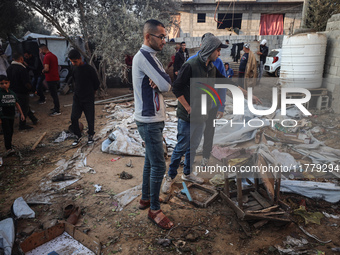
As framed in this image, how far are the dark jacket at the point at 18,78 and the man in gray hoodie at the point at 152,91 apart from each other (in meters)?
4.74

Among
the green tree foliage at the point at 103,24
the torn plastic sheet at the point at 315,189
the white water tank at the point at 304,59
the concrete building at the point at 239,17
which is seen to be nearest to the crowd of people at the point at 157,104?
the torn plastic sheet at the point at 315,189

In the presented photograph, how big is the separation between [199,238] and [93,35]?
8794 mm

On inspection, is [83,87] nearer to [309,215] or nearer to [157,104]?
[157,104]

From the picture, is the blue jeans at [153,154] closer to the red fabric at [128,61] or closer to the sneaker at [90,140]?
the sneaker at [90,140]

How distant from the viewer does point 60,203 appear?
3.20 m

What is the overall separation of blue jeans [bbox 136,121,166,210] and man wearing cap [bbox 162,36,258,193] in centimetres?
71

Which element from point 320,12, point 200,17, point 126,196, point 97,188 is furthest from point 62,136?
point 200,17

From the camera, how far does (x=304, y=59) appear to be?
6.74 meters

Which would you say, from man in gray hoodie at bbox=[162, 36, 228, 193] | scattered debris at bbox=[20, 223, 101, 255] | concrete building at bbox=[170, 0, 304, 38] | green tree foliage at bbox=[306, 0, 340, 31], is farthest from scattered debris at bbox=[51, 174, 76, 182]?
concrete building at bbox=[170, 0, 304, 38]

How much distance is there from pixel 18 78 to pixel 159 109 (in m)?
5.00

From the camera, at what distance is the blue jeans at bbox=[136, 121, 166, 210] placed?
2457 mm

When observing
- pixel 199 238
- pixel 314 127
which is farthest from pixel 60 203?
pixel 314 127

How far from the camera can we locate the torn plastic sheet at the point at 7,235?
2246mm

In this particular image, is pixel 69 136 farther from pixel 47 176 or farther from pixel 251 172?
pixel 251 172
